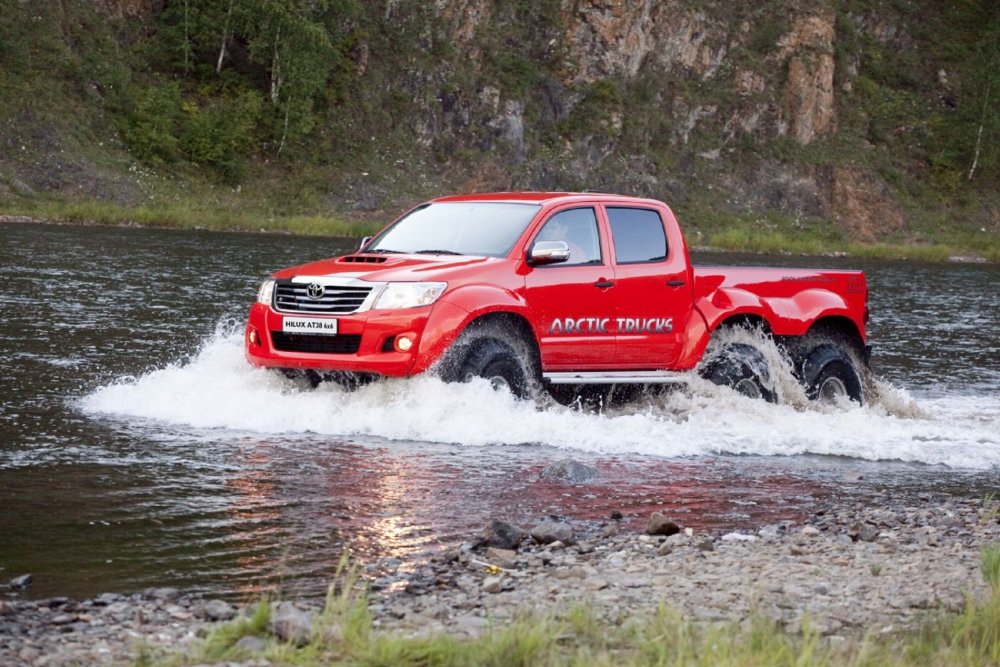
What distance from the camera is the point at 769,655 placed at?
472 centimetres

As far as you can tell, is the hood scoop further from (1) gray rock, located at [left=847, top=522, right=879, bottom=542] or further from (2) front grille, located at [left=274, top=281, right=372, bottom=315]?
(1) gray rock, located at [left=847, top=522, right=879, bottom=542]

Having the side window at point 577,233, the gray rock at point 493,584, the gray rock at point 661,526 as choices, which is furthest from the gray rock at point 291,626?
the side window at point 577,233

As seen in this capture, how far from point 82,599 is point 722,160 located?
6682cm

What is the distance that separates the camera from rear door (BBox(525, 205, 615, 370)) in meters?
11.5

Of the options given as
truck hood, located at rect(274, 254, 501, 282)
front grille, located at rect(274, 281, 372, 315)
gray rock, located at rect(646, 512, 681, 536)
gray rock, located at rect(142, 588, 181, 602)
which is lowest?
gray rock, located at rect(646, 512, 681, 536)

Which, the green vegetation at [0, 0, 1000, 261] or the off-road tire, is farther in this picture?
the green vegetation at [0, 0, 1000, 261]

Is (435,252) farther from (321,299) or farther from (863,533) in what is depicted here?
(863,533)

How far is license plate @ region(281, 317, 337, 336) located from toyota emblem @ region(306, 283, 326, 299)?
172mm

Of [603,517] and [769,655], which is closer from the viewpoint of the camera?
[769,655]

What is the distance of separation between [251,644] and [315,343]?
20.2 ft

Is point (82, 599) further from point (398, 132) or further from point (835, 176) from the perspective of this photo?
point (835, 176)

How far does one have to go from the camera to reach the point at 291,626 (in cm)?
508

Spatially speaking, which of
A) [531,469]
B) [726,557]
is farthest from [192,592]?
[531,469]

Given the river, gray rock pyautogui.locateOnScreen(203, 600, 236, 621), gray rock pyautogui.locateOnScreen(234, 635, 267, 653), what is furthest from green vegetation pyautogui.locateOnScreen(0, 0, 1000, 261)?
gray rock pyautogui.locateOnScreen(234, 635, 267, 653)
